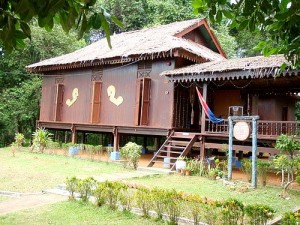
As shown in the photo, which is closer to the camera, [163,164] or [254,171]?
[254,171]

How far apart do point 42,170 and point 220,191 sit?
5.57 m

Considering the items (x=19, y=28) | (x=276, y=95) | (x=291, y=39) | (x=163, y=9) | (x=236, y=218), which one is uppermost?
(x=163, y=9)

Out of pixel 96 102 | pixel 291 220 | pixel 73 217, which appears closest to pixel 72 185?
pixel 73 217

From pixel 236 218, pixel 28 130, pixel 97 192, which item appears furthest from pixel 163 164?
pixel 28 130

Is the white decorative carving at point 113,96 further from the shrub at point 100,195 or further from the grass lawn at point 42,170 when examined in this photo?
the shrub at point 100,195

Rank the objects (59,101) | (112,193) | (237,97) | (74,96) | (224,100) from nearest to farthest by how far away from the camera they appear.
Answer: (112,193), (237,97), (224,100), (74,96), (59,101)

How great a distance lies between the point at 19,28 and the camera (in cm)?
200

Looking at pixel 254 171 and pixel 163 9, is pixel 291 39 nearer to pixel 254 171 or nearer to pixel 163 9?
pixel 254 171

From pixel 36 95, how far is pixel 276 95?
1387 centimetres

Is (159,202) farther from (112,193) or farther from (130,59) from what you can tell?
(130,59)

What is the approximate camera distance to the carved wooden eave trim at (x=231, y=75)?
990 centimetres

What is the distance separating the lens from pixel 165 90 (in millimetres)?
13422

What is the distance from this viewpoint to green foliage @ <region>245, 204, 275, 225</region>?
478cm

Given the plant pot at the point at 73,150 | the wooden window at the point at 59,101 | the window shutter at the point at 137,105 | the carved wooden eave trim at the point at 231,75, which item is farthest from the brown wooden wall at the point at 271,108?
the wooden window at the point at 59,101
